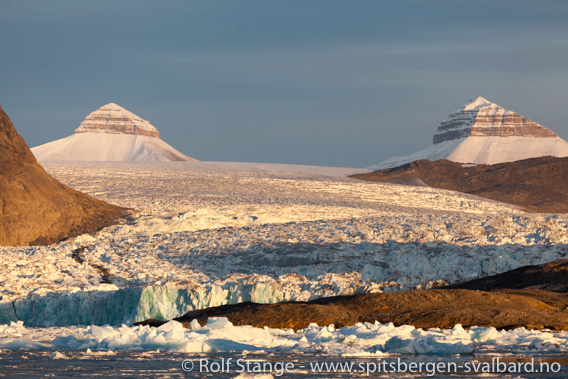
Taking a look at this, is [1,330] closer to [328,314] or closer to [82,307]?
[82,307]

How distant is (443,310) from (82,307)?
12.0m

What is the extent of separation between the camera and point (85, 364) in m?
13.8

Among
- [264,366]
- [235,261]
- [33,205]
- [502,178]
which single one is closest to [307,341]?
[264,366]

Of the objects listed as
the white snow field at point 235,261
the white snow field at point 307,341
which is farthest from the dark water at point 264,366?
the white snow field at point 235,261

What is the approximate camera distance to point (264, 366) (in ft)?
44.0

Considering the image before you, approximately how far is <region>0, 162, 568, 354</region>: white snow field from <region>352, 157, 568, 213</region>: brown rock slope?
276ft

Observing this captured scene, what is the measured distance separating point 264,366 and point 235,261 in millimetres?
19668

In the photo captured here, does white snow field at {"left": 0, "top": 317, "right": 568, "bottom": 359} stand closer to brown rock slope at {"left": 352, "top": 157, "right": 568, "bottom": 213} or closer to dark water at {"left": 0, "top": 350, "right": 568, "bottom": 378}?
dark water at {"left": 0, "top": 350, "right": 568, "bottom": 378}

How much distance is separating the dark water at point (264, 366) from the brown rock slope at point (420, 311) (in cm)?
489

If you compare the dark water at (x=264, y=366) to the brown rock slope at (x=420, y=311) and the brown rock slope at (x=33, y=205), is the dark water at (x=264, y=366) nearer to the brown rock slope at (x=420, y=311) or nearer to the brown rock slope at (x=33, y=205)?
the brown rock slope at (x=420, y=311)

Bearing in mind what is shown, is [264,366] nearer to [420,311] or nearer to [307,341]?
[307,341]

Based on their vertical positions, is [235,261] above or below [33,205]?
below

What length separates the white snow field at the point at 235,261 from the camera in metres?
25.4

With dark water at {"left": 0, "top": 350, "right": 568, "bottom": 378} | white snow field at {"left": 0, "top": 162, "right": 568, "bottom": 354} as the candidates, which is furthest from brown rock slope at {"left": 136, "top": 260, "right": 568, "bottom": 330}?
dark water at {"left": 0, "top": 350, "right": 568, "bottom": 378}
